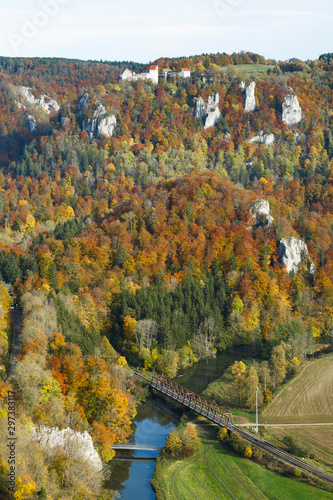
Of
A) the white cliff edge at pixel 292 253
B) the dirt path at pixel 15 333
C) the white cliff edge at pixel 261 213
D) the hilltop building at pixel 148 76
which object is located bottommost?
the dirt path at pixel 15 333

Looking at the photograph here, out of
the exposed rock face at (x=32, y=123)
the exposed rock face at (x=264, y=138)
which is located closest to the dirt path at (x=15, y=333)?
the exposed rock face at (x=264, y=138)

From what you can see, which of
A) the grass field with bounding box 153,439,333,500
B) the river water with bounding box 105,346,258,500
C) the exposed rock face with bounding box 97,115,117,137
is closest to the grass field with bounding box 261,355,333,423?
the grass field with bounding box 153,439,333,500

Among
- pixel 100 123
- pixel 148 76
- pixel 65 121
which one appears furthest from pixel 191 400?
pixel 148 76

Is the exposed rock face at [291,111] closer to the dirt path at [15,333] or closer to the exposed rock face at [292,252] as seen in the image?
the exposed rock face at [292,252]

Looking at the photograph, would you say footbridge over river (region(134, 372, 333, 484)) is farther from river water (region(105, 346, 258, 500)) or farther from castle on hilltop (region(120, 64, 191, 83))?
castle on hilltop (region(120, 64, 191, 83))

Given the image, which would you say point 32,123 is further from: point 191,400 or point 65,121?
point 191,400

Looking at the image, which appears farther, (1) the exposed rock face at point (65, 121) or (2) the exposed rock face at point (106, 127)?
(1) the exposed rock face at point (65, 121)

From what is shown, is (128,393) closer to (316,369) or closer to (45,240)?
(316,369)
